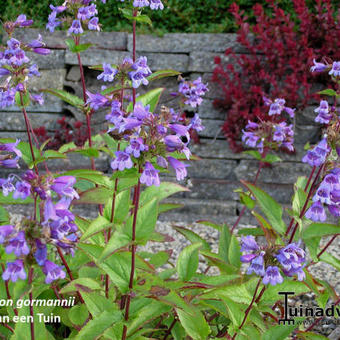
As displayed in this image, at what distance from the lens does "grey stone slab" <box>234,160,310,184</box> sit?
174 inches

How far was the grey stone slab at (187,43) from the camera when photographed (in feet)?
16.0

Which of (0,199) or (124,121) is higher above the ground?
(124,121)

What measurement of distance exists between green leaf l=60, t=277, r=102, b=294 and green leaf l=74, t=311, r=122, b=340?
10 centimetres

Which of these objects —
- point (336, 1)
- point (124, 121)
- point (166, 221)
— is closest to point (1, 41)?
point (166, 221)

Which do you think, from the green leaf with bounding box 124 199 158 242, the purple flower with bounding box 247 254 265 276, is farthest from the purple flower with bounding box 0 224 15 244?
the purple flower with bounding box 247 254 265 276

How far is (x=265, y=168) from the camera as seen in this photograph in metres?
4.46

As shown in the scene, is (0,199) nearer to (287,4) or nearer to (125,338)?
(125,338)

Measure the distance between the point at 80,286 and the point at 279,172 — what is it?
3.18 meters

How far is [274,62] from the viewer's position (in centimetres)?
463

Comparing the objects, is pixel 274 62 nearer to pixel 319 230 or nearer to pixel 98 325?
pixel 319 230

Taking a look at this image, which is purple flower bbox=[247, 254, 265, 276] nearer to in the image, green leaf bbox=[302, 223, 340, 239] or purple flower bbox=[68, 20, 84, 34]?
green leaf bbox=[302, 223, 340, 239]

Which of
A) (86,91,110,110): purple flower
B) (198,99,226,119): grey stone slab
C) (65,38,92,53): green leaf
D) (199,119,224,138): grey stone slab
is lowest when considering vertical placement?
(199,119,224,138): grey stone slab

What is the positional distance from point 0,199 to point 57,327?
0.63 meters

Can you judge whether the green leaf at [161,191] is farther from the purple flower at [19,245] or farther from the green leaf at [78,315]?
the purple flower at [19,245]
